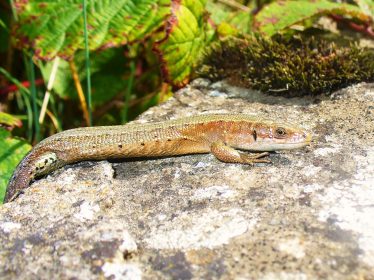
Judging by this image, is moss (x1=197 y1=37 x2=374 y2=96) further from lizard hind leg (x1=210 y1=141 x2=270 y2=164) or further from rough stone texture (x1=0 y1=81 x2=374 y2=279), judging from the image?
lizard hind leg (x1=210 y1=141 x2=270 y2=164)

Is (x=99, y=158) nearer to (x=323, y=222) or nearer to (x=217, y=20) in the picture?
(x=323, y=222)

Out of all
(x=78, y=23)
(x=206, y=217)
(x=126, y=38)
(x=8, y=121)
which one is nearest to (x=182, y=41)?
(x=126, y=38)

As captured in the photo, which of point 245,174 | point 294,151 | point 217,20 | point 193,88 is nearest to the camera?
point 245,174

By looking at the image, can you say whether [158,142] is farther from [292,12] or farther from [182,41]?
[292,12]

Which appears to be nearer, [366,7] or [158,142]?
[158,142]

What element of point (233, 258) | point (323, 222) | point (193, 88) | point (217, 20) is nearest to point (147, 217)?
point (233, 258)
